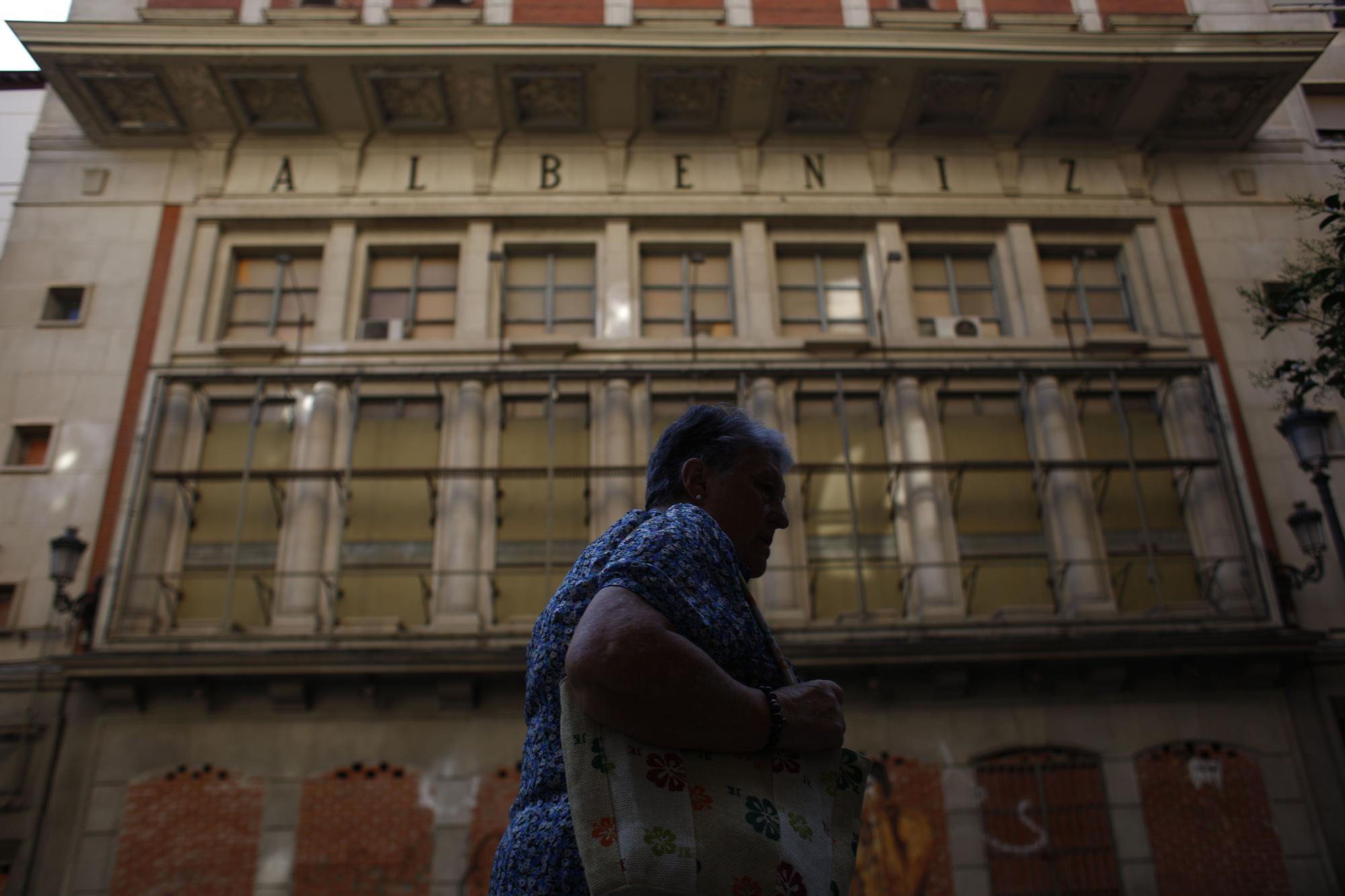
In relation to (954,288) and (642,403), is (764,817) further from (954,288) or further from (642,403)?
(954,288)

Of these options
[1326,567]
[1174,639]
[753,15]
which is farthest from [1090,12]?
[1174,639]

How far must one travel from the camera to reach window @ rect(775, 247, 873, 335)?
1559 centimetres

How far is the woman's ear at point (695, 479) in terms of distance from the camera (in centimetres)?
258

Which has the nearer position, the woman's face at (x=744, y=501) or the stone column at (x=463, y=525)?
the woman's face at (x=744, y=501)

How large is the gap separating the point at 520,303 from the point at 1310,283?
1072 cm

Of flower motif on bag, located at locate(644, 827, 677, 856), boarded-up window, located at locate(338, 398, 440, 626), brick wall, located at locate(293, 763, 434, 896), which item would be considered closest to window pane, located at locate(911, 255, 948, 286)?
boarded-up window, located at locate(338, 398, 440, 626)

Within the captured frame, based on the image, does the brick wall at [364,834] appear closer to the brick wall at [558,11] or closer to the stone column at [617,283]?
the stone column at [617,283]

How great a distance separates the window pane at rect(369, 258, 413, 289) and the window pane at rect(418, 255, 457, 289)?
21 centimetres

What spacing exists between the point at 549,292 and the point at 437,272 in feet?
6.33

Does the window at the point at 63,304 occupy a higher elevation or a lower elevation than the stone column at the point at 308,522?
higher

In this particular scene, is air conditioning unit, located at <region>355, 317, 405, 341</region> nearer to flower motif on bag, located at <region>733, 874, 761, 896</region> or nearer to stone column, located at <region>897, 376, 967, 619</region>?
stone column, located at <region>897, 376, 967, 619</region>

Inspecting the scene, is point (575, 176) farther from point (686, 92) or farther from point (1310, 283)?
point (1310, 283)

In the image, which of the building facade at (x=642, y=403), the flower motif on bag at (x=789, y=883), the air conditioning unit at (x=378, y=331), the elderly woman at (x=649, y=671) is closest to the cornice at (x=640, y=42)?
the building facade at (x=642, y=403)

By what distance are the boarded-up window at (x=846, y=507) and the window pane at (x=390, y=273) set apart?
267 inches
